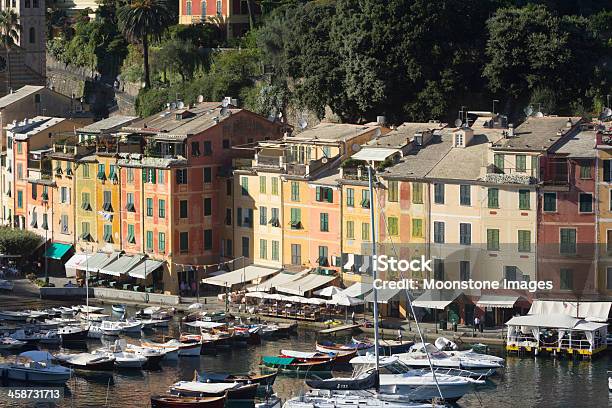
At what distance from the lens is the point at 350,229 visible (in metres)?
119

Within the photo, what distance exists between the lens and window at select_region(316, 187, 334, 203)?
12000 centimetres

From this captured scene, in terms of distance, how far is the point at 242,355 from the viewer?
109 m

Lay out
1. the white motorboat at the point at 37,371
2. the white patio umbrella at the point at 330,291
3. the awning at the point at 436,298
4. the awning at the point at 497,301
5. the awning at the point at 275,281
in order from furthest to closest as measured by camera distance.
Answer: the awning at the point at 275,281 < the white patio umbrella at the point at 330,291 < the awning at the point at 436,298 < the awning at the point at 497,301 < the white motorboat at the point at 37,371

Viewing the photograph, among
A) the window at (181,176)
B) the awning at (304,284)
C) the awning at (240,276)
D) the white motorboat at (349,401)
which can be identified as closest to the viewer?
the white motorboat at (349,401)

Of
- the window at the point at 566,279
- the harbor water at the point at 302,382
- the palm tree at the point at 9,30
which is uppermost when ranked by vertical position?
the palm tree at the point at 9,30

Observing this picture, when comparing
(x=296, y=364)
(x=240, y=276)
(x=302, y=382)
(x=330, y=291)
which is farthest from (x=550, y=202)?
(x=240, y=276)

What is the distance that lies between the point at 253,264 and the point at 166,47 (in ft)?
104

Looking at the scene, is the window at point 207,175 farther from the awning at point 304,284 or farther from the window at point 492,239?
the window at point 492,239

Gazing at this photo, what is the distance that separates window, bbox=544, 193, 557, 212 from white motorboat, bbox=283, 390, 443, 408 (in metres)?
18.6

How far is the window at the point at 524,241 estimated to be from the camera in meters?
112

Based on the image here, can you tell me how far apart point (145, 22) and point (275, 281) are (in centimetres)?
3749

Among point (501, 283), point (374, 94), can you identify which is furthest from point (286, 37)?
point (501, 283)

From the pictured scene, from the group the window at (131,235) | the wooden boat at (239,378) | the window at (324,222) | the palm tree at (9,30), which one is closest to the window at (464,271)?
the window at (324,222)

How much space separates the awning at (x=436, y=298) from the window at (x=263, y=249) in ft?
44.3
